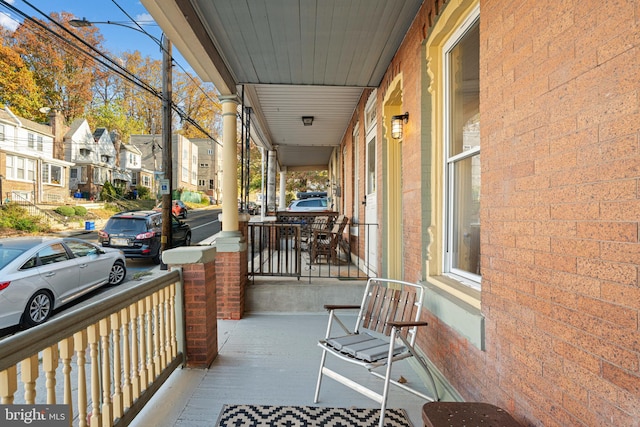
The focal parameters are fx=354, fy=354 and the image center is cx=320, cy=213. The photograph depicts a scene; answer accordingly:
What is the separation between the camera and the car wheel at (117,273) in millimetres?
7637

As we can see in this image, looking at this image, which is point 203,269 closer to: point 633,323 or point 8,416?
point 8,416

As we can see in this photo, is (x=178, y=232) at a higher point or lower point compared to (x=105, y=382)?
higher

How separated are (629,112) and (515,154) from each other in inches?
23.1

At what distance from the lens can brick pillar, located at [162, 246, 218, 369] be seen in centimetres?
286

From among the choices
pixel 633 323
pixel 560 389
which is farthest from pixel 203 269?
pixel 633 323

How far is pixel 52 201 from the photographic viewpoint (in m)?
24.6

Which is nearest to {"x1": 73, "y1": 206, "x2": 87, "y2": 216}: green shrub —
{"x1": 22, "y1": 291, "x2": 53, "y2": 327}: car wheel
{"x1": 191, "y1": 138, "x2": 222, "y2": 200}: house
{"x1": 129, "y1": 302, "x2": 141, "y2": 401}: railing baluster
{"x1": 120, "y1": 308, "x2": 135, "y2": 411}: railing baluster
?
{"x1": 22, "y1": 291, "x2": 53, "y2": 327}: car wheel

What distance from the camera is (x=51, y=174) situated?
25.9 meters

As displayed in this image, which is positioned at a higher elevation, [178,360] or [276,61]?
[276,61]

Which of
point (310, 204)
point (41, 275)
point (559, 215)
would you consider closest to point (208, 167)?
point (310, 204)

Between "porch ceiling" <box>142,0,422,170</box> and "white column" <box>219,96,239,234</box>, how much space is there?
20 centimetres

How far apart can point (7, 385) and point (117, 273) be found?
7432mm

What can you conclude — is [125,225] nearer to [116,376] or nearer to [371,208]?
[371,208]

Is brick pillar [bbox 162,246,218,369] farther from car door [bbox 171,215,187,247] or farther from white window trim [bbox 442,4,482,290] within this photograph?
car door [bbox 171,215,187,247]
